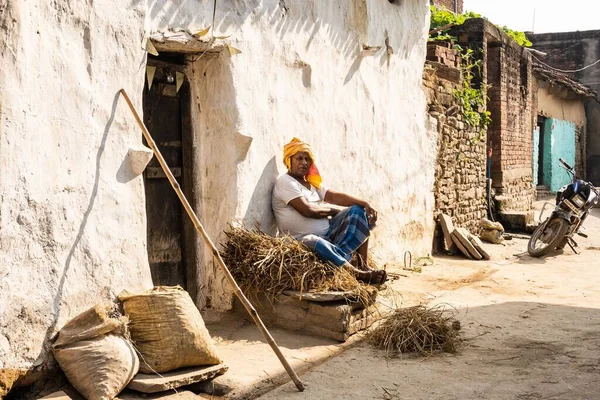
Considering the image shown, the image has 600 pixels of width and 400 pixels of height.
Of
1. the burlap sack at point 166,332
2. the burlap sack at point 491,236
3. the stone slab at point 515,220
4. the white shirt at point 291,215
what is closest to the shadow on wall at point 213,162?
the white shirt at point 291,215

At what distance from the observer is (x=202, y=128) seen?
5.27 metres

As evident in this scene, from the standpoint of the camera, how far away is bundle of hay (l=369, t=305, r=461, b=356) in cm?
474

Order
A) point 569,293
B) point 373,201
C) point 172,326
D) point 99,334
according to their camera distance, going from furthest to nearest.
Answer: point 373,201, point 569,293, point 172,326, point 99,334

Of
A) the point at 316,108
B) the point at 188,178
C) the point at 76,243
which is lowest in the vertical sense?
the point at 76,243

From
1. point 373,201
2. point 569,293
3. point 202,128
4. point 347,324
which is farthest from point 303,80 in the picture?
point 569,293

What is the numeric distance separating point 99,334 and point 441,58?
6.89 meters

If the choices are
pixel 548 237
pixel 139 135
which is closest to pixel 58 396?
pixel 139 135

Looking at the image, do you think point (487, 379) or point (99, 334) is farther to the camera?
point (487, 379)

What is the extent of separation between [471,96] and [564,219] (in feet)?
7.30

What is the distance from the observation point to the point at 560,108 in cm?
1797

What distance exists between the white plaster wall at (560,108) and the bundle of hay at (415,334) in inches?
484

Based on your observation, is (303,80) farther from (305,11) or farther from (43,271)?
(43,271)

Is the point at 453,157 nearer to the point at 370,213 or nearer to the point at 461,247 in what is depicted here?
the point at 461,247

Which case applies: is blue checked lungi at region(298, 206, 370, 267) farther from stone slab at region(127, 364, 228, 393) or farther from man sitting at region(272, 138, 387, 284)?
stone slab at region(127, 364, 228, 393)
